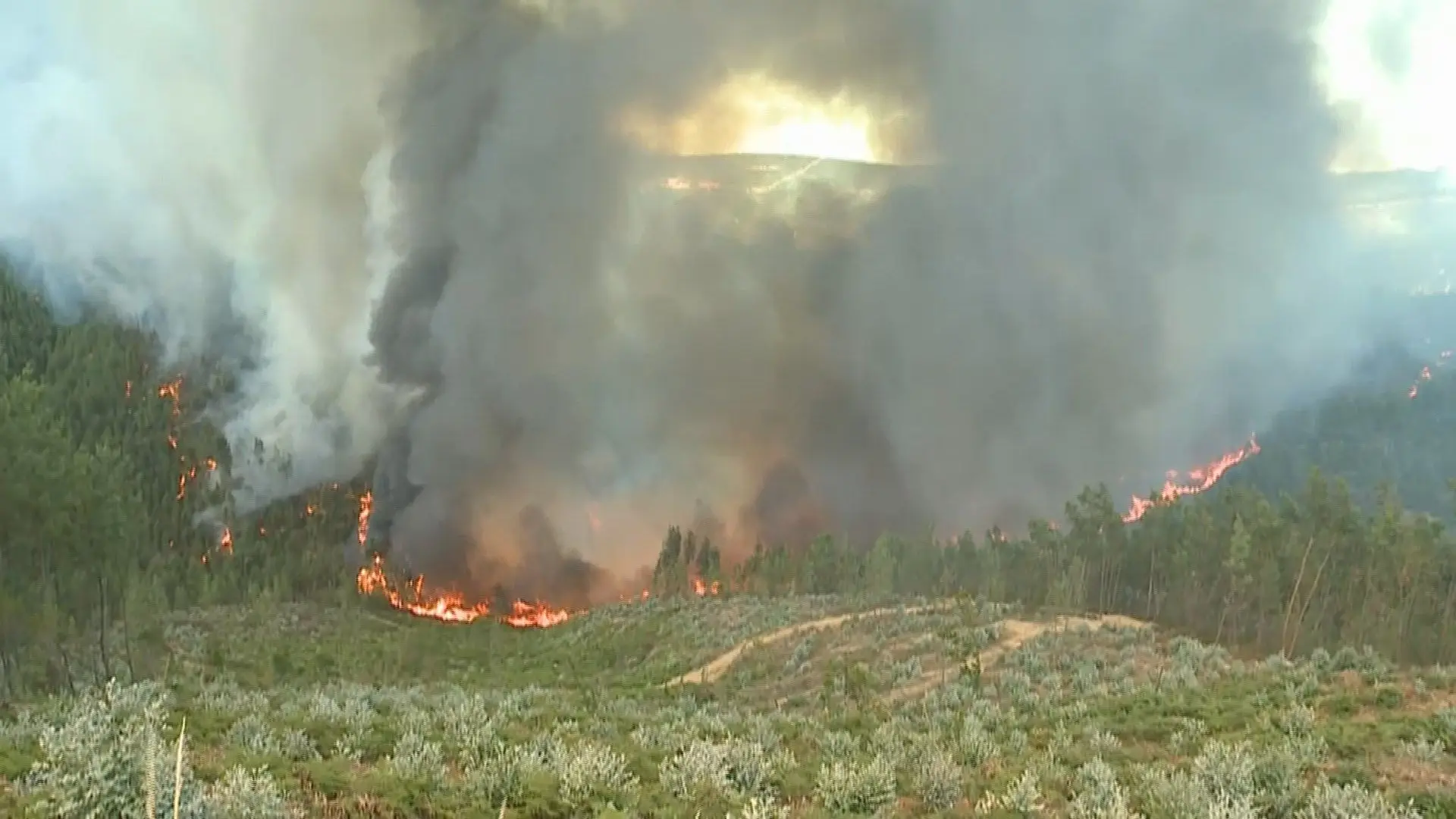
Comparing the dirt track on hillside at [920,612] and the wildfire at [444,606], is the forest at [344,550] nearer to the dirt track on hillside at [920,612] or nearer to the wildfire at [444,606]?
the wildfire at [444,606]

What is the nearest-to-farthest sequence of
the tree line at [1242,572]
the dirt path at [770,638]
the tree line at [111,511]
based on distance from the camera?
the tree line at [111,511]
the dirt path at [770,638]
the tree line at [1242,572]

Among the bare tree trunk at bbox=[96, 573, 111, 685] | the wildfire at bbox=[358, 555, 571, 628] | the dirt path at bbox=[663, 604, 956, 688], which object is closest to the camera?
the bare tree trunk at bbox=[96, 573, 111, 685]

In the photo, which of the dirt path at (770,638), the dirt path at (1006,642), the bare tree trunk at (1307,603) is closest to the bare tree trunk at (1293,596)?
the bare tree trunk at (1307,603)

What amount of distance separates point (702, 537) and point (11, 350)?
123m

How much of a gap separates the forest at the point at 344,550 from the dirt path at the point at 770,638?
13.7m

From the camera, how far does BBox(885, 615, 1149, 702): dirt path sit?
3644cm

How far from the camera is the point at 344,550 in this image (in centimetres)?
14275

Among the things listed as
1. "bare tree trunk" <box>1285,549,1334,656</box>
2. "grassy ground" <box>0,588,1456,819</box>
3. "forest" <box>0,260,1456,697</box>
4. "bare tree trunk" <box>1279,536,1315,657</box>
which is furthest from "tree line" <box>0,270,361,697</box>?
"bare tree trunk" <box>1285,549,1334,656</box>

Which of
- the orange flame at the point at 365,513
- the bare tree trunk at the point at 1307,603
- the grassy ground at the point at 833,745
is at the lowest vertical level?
the grassy ground at the point at 833,745

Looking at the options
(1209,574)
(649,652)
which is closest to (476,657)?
(649,652)

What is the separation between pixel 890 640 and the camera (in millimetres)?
49406

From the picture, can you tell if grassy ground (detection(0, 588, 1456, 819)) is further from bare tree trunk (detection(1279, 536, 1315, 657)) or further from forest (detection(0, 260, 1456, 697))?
bare tree trunk (detection(1279, 536, 1315, 657))

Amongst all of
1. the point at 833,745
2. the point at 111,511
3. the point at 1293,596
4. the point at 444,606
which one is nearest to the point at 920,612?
the point at 1293,596

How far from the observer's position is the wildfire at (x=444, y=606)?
116 metres
